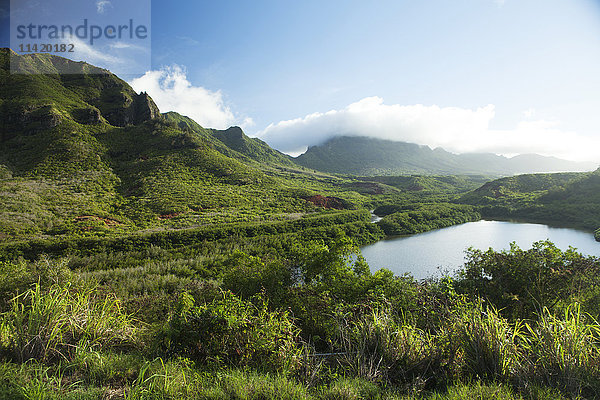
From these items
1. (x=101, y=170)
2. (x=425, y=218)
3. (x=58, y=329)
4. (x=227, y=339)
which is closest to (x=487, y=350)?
(x=227, y=339)

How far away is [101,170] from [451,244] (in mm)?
73590

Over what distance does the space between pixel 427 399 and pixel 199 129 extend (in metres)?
197

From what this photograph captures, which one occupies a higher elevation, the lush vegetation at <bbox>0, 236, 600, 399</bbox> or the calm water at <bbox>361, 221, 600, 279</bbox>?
the lush vegetation at <bbox>0, 236, 600, 399</bbox>

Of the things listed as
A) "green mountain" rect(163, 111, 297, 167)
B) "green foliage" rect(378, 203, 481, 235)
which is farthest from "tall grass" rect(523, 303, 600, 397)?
"green mountain" rect(163, 111, 297, 167)

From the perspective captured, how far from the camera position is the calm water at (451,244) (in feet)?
113

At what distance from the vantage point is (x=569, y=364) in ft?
12.0

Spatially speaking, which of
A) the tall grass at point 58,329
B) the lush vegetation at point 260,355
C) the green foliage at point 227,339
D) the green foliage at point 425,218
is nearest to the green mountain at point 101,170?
the green foliage at point 425,218

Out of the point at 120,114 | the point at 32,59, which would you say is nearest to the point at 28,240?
the point at 120,114

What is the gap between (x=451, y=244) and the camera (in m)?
46.3

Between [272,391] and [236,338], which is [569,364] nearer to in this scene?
[272,391]

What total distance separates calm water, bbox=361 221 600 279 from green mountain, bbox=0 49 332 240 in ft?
82.7

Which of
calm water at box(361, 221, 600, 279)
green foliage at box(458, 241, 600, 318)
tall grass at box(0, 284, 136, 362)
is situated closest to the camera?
tall grass at box(0, 284, 136, 362)

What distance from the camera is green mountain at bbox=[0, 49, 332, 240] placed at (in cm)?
3741

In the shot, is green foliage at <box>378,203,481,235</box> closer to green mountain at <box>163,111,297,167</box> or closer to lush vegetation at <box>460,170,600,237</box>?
lush vegetation at <box>460,170,600,237</box>
